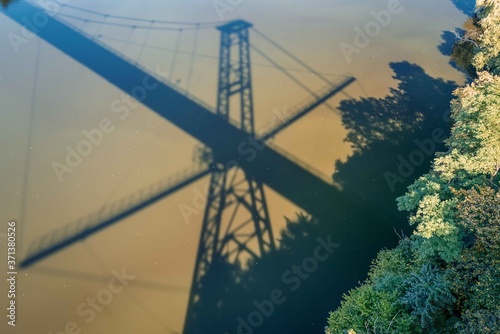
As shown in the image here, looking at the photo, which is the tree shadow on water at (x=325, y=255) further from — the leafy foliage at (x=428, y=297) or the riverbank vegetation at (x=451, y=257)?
the leafy foliage at (x=428, y=297)

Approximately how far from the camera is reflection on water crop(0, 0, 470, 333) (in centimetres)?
1027

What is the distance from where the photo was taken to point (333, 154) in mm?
14312

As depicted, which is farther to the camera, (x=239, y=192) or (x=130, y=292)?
(x=239, y=192)

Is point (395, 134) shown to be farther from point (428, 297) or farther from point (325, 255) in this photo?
point (428, 297)

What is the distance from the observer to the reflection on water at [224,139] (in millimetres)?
10266

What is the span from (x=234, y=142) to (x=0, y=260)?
30.6 feet

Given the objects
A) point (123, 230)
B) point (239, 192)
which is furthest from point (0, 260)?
point (239, 192)

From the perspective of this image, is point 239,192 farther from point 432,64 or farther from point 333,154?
point 432,64

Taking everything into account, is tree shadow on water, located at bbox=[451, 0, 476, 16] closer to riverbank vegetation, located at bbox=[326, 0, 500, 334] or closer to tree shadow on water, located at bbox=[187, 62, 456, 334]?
tree shadow on water, located at bbox=[187, 62, 456, 334]

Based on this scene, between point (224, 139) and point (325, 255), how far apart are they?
21.9ft

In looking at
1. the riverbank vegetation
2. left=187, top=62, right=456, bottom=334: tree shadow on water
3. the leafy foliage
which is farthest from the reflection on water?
the leafy foliage

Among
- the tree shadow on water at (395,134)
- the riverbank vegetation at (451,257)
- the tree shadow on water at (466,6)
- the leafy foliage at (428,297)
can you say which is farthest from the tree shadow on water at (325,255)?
the tree shadow on water at (466,6)

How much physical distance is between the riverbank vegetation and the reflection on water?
2293 millimetres

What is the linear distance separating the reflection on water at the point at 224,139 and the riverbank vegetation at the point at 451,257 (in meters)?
2.29
